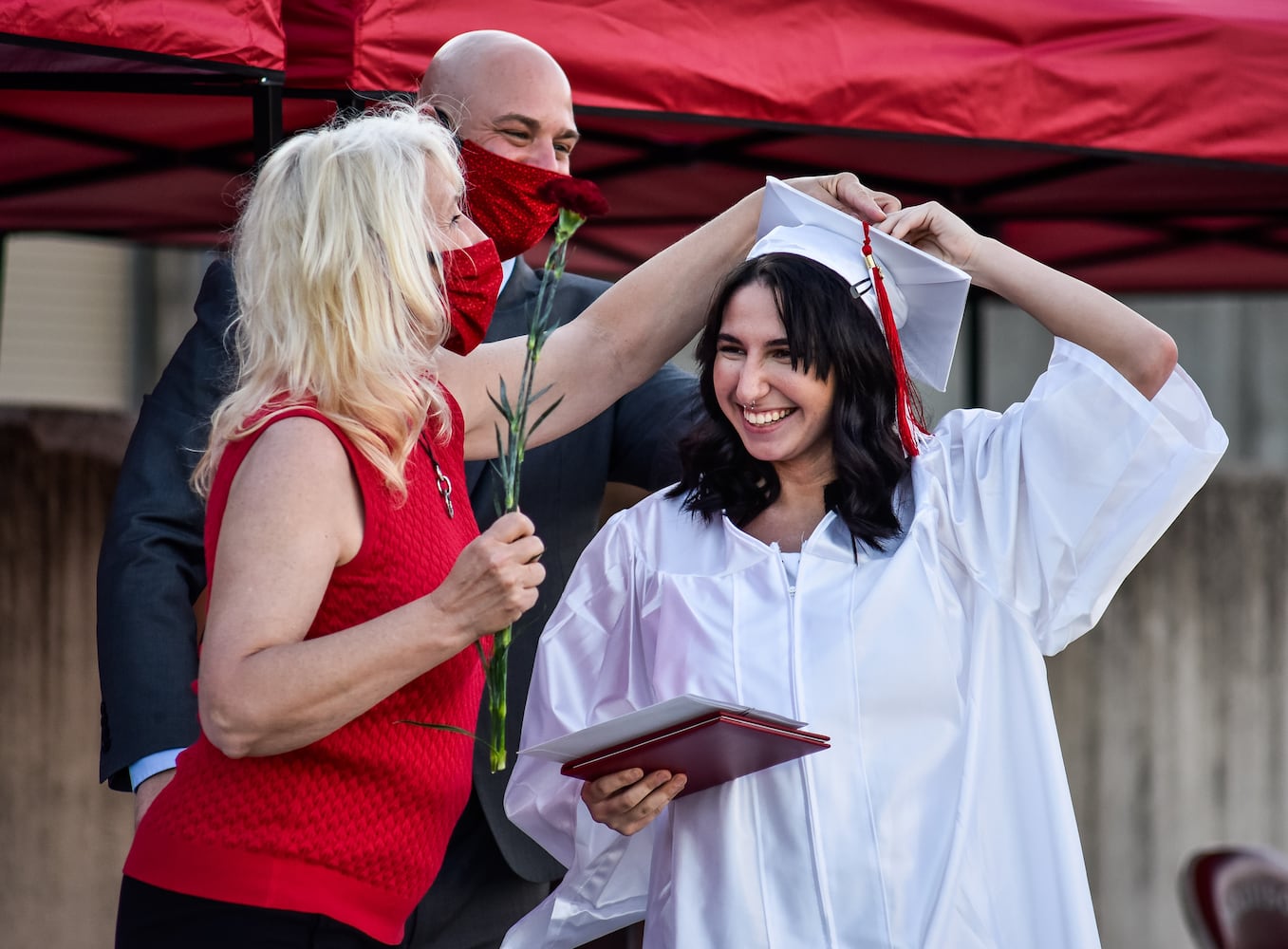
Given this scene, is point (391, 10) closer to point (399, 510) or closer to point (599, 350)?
point (599, 350)

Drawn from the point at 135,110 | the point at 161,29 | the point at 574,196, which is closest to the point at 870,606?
the point at 574,196

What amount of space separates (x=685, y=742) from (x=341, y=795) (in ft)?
1.29

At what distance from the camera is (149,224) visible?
479cm

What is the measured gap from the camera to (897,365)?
2.26 m

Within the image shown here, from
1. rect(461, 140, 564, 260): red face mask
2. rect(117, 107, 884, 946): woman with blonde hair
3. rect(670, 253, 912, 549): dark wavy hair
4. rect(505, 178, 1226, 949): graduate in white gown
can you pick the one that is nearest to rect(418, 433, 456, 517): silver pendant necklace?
rect(117, 107, 884, 946): woman with blonde hair

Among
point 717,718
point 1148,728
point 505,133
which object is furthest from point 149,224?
point 1148,728

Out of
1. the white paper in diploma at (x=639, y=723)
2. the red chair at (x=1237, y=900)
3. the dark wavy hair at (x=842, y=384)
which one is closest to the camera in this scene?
the white paper in diploma at (x=639, y=723)

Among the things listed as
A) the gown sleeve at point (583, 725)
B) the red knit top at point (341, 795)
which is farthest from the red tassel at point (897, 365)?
the red knit top at point (341, 795)

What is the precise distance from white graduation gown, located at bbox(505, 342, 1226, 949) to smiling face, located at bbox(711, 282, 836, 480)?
0.48ft

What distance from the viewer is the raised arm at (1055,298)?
7.00 ft

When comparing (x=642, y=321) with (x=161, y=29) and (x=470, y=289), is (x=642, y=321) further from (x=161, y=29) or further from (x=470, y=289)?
(x=161, y=29)

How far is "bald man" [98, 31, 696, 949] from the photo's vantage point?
230 cm

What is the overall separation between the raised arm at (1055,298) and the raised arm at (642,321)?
11cm

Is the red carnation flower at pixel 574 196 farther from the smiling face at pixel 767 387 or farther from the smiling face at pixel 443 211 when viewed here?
the smiling face at pixel 767 387
